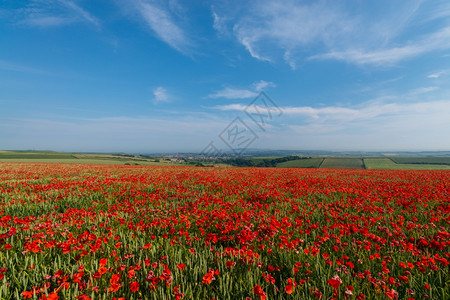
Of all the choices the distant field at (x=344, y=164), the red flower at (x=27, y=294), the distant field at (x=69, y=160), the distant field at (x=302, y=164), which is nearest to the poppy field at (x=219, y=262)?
the red flower at (x=27, y=294)

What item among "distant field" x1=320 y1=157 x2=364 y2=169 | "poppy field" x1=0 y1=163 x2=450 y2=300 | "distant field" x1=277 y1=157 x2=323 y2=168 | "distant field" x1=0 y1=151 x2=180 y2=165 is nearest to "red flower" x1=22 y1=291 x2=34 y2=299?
"poppy field" x1=0 y1=163 x2=450 y2=300

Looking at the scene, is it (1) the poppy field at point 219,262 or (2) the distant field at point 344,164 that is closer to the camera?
(1) the poppy field at point 219,262

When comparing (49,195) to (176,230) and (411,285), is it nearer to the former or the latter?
(176,230)

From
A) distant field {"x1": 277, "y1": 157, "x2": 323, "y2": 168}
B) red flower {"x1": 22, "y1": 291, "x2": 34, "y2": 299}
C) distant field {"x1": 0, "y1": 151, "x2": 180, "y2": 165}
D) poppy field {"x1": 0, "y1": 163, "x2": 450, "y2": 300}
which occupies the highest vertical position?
red flower {"x1": 22, "y1": 291, "x2": 34, "y2": 299}

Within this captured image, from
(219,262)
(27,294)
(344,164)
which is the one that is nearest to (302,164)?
(344,164)

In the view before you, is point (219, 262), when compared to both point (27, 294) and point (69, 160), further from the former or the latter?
point (69, 160)

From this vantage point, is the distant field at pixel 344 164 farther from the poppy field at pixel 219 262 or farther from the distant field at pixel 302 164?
the poppy field at pixel 219 262

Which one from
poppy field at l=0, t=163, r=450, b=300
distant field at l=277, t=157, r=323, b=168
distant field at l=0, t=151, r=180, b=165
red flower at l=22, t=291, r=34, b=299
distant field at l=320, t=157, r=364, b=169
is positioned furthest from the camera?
distant field at l=277, t=157, r=323, b=168

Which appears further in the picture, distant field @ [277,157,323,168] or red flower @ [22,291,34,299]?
distant field @ [277,157,323,168]

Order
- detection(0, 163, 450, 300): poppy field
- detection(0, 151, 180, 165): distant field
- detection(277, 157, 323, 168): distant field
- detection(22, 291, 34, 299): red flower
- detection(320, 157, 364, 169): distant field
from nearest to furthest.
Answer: detection(22, 291, 34, 299): red flower < detection(0, 163, 450, 300): poppy field < detection(320, 157, 364, 169): distant field < detection(0, 151, 180, 165): distant field < detection(277, 157, 323, 168): distant field

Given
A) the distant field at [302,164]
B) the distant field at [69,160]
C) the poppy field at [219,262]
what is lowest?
the distant field at [302,164]

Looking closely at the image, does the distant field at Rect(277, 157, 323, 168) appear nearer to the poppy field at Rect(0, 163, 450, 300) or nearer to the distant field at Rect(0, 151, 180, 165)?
the distant field at Rect(0, 151, 180, 165)

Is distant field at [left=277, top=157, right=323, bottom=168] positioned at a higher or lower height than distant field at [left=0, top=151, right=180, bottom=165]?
lower

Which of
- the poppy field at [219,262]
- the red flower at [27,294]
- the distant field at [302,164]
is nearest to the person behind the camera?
the red flower at [27,294]
